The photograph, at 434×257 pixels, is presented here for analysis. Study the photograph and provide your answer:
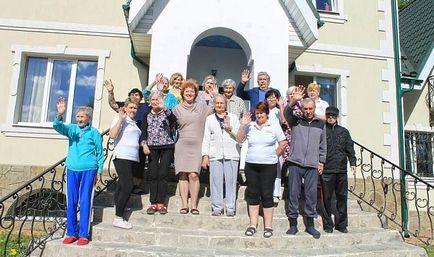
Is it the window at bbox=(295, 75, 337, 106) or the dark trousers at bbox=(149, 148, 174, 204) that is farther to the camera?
the window at bbox=(295, 75, 337, 106)

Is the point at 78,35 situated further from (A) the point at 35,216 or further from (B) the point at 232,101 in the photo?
(B) the point at 232,101

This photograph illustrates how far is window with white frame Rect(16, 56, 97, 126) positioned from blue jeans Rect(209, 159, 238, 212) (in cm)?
441

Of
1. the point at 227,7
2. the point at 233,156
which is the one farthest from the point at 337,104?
the point at 233,156

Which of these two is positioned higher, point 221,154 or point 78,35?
point 78,35

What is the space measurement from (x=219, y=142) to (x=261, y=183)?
767mm

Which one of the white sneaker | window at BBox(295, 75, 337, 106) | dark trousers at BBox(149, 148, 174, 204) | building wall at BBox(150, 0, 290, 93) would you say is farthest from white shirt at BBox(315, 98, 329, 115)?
window at BBox(295, 75, 337, 106)

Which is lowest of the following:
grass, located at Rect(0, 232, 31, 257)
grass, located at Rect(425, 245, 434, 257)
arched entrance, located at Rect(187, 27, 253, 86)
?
grass, located at Rect(0, 232, 31, 257)

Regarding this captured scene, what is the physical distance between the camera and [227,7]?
21.4ft

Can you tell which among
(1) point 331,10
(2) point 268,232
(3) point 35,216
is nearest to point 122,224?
(2) point 268,232

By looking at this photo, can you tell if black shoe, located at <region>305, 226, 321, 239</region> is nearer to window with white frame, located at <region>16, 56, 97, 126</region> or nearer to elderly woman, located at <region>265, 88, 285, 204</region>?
elderly woman, located at <region>265, 88, 285, 204</region>

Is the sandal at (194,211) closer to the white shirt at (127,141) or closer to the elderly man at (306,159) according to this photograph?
the white shirt at (127,141)

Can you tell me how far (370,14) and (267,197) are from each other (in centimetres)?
673

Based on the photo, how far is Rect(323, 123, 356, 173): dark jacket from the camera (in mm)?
4738

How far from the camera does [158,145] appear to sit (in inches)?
182
